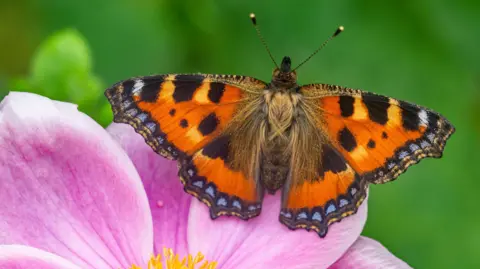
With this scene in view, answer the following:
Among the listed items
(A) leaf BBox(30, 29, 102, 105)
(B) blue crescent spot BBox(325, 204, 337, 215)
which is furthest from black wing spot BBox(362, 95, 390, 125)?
(A) leaf BBox(30, 29, 102, 105)

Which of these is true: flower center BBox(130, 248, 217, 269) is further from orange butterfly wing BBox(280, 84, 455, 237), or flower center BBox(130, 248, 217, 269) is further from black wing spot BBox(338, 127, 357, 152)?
black wing spot BBox(338, 127, 357, 152)

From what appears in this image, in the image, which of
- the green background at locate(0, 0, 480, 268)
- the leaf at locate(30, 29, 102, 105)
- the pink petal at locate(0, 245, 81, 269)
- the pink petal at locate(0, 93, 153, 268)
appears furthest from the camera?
the green background at locate(0, 0, 480, 268)

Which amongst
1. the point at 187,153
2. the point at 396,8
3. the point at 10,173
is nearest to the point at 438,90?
the point at 396,8

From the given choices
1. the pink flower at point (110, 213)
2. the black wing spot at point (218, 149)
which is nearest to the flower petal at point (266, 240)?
the pink flower at point (110, 213)

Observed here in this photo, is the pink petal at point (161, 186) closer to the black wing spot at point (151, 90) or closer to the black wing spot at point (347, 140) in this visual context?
the black wing spot at point (151, 90)

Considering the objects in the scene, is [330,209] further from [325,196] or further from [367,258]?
[367,258]
